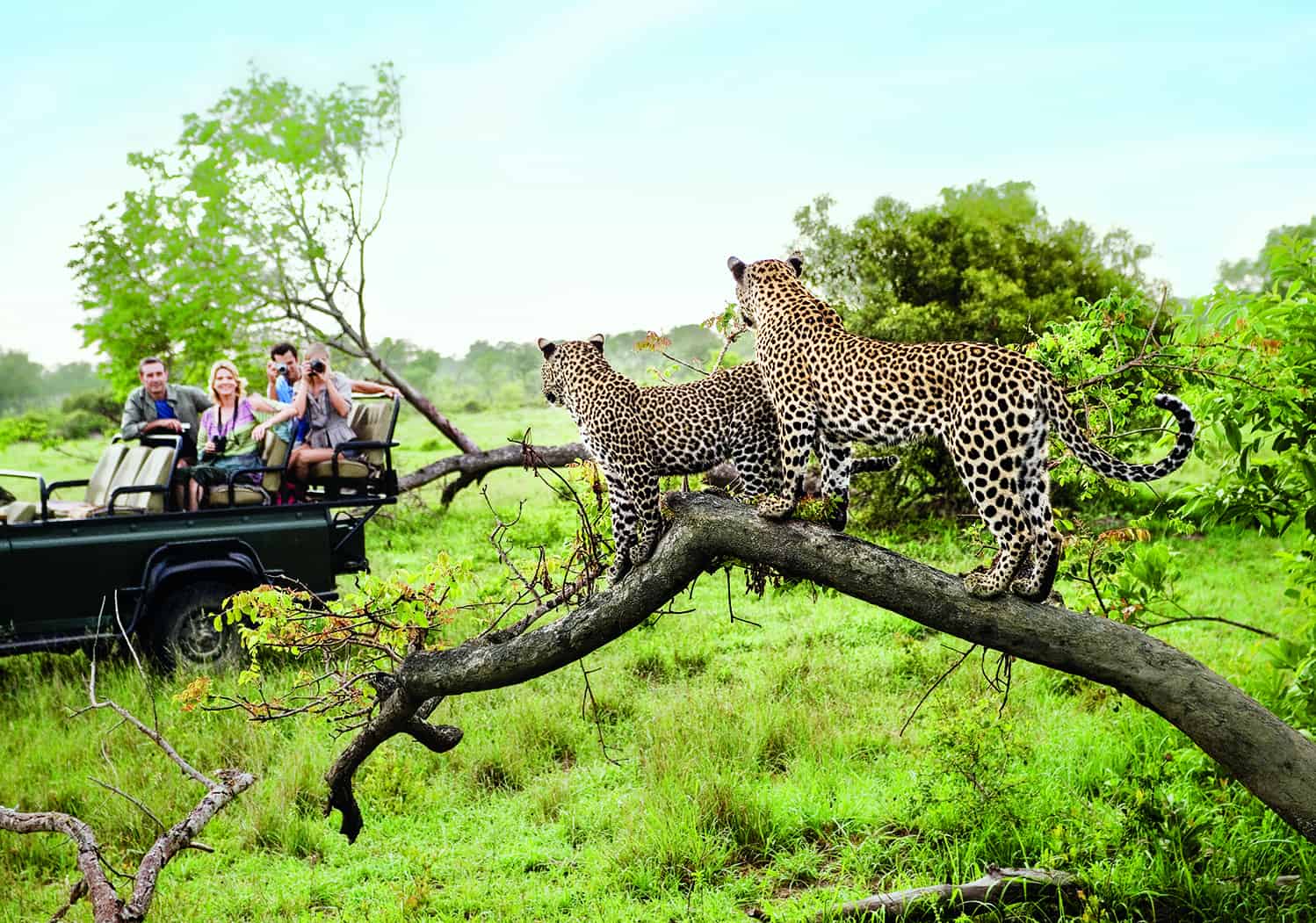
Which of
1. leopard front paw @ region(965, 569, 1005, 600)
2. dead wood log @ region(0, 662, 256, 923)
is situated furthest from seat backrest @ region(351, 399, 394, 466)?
leopard front paw @ region(965, 569, 1005, 600)

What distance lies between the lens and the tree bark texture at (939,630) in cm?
354

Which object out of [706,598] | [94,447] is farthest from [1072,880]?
[94,447]

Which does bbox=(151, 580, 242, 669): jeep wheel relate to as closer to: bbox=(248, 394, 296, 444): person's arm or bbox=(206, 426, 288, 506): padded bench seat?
bbox=(206, 426, 288, 506): padded bench seat

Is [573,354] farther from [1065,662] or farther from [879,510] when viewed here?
[879,510]

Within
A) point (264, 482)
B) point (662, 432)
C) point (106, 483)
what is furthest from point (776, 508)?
point (106, 483)

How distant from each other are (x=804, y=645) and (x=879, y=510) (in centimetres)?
401

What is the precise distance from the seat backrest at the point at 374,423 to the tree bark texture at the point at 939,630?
473 cm

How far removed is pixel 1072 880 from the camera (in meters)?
5.80

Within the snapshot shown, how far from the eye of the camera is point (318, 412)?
8.55 metres

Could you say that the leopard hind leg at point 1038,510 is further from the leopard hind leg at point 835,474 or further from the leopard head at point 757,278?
the leopard head at point 757,278

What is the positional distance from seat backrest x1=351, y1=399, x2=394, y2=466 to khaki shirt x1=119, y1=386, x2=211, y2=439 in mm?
1763

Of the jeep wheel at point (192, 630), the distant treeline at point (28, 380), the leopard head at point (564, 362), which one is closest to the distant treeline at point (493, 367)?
the leopard head at point (564, 362)

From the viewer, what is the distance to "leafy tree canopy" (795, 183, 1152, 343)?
11562 millimetres

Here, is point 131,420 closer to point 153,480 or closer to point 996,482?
point 153,480
